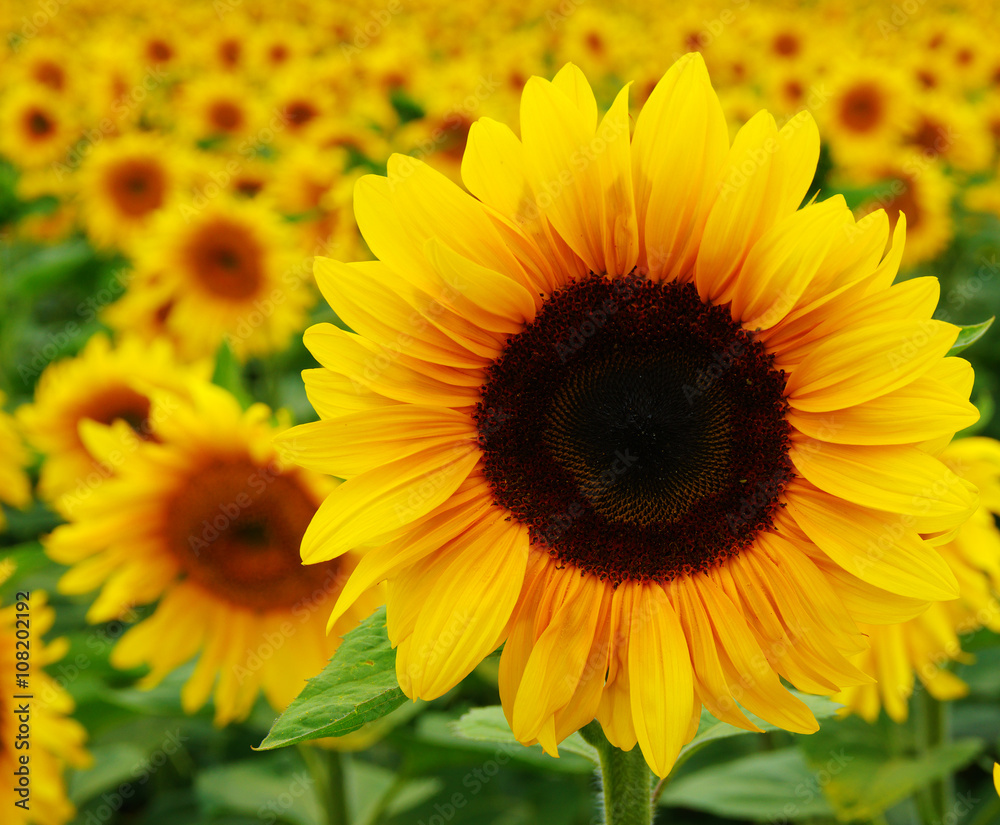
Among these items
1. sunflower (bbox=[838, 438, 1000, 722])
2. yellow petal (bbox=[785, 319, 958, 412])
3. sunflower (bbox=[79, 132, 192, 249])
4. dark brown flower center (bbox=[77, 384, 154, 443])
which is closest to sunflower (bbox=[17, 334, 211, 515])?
dark brown flower center (bbox=[77, 384, 154, 443])

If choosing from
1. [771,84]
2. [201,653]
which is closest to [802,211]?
[201,653]

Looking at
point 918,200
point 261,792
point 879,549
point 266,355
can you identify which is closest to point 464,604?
point 879,549

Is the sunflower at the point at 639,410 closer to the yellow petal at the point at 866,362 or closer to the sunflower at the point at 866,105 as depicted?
the yellow petal at the point at 866,362

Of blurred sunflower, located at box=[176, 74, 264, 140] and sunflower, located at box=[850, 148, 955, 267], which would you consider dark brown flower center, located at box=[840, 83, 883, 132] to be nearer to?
sunflower, located at box=[850, 148, 955, 267]

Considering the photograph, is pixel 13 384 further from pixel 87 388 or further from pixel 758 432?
pixel 758 432

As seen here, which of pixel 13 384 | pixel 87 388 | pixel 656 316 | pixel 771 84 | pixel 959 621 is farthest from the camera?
pixel 771 84

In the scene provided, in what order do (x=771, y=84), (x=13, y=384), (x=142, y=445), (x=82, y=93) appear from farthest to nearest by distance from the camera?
(x=82, y=93)
(x=771, y=84)
(x=13, y=384)
(x=142, y=445)

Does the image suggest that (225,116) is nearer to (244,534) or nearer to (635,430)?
(244,534)
